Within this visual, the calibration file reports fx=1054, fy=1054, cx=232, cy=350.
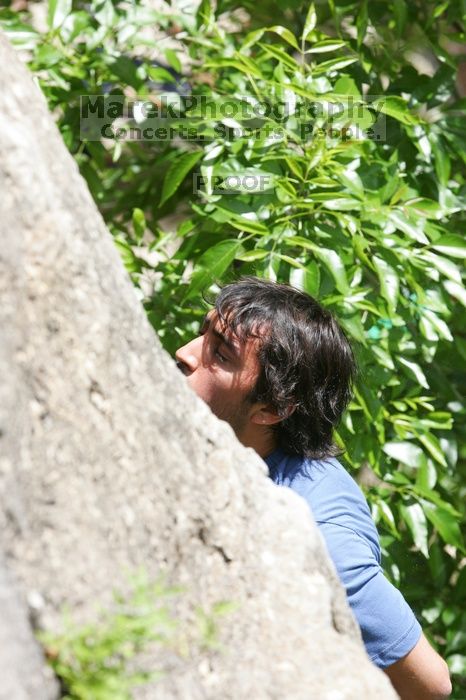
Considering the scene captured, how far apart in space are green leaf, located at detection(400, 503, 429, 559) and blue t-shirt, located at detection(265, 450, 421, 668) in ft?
2.54

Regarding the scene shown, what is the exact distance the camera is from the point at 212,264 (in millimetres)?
2535

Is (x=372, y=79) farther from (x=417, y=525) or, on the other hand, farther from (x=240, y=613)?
(x=240, y=613)

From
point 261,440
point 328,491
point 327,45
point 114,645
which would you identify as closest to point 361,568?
point 328,491

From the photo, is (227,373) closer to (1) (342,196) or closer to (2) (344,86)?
(1) (342,196)

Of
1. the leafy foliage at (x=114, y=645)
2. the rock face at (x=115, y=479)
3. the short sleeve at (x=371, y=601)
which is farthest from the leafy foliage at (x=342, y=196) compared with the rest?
the leafy foliage at (x=114, y=645)

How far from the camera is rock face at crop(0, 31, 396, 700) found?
1.19 metres

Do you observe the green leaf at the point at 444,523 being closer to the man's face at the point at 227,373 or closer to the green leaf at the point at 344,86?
the man's face at the point at 227,373

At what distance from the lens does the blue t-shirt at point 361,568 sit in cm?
193

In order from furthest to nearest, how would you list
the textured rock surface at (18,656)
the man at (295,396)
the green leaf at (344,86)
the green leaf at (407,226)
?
the green leaf at (344,86), the green leaf at (407,226), the man at (295,396), the textured rock surface at (18,656)

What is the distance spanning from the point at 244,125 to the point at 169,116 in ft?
1.32

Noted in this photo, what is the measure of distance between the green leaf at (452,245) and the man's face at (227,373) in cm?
75

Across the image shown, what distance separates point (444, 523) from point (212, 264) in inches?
38.7

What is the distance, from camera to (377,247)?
2.59 metres

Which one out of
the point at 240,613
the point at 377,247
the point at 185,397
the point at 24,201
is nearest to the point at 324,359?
the point at 377,247
